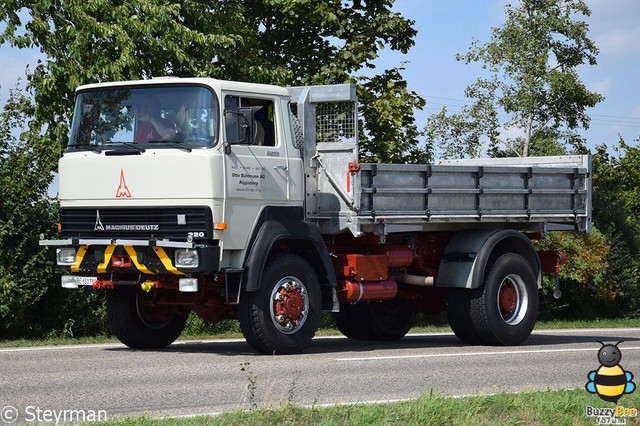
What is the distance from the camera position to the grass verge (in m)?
9.04

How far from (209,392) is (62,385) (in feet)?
4.69

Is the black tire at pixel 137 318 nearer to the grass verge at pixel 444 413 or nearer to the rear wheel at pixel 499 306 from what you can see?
the rear wheel at pixel 499 306

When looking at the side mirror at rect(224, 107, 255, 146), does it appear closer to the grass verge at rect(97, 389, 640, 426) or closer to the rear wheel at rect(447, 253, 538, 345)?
the rear wheel at rect(447, 253, 538, 345)

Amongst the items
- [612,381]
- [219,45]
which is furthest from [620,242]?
[612,381]

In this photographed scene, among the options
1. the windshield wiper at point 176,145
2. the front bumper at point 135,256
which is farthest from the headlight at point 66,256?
the windshield wiper at point 176,145

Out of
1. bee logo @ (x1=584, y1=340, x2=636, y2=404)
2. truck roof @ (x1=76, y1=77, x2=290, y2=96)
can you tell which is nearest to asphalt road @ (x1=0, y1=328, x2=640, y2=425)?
bee logo @ (x1=584, y1=340, x2=636, y2=404)

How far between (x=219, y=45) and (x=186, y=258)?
33.5 feet

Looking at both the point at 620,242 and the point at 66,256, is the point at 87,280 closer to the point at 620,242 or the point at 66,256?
the point at 66,256

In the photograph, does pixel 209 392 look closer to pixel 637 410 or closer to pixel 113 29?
pixel 637 410

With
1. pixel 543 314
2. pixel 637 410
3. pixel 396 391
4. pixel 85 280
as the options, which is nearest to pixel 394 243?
pixel 85 280

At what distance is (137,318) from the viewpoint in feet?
51.7

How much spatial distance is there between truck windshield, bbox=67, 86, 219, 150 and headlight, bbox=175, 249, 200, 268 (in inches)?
47.4

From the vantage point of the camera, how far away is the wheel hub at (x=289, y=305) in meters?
14.7

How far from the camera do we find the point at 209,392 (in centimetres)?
1105
